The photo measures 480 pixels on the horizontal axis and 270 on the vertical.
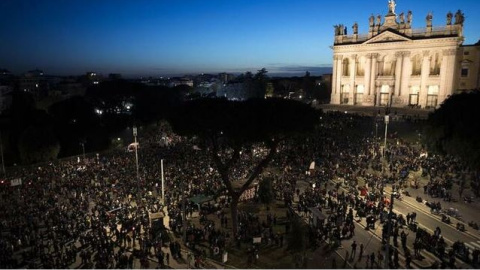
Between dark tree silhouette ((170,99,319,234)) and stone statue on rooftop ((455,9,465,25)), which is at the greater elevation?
stone statue on rooftop ((455,9,465,25))

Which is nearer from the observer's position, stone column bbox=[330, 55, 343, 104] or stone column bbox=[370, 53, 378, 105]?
stone column bbox=[370, 53, 378, 105]

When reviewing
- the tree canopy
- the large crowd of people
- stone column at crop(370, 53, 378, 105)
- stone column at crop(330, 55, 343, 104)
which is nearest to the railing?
stone column at crop(370, 53, 378, 105)

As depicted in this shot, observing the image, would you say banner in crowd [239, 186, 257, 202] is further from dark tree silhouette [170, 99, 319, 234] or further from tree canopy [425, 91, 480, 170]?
tree canopy [425, 91, 480, 170]

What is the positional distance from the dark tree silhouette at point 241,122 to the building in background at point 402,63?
4540cm

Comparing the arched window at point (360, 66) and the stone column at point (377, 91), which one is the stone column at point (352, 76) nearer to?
the arched window at point (360, 66)

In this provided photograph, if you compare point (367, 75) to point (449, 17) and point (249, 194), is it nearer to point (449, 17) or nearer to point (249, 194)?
point (449, 17)

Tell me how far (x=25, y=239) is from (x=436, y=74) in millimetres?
59686

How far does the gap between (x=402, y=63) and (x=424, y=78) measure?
166 inches

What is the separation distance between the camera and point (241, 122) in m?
19.5

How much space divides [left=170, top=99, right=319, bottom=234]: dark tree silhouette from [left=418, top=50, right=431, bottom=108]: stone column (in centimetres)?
4600

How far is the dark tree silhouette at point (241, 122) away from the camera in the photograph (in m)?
19.5

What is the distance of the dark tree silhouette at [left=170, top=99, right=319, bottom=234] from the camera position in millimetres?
19531

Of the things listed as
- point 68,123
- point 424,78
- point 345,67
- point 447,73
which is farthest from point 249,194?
point 345,67

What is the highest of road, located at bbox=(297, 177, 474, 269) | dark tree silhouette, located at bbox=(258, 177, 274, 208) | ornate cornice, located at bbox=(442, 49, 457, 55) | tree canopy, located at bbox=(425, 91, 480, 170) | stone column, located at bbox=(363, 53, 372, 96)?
ornate cornice, located at bbox=(442, 49, 457, 55)
